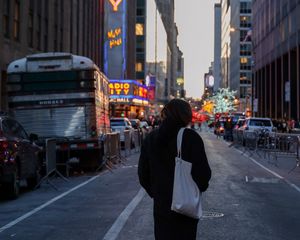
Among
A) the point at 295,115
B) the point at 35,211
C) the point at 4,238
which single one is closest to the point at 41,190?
the point at 35,211

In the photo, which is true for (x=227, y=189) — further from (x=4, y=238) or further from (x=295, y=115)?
(x=295, y=115)

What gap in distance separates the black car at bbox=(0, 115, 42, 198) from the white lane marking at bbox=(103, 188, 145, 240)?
2666 mm

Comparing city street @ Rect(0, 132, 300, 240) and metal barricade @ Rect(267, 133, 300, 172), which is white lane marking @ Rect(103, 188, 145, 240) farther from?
metal barricade @ Rect(267, 133, 300, 172)

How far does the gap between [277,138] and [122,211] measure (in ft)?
47.3

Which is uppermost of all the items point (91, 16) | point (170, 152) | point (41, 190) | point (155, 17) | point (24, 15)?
point (155, 17)

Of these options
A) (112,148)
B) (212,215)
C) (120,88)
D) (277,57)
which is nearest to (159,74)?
(120,88)

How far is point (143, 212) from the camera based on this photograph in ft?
34.4

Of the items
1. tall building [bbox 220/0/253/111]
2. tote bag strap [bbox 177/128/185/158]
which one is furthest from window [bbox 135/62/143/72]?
tote bag strap [bbox 177/128/185/158]

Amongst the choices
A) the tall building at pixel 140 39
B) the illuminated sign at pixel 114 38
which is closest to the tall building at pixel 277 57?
the illuminated sign at pixel 114 38

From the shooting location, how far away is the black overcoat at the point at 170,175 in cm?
445

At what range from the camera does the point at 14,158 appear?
1278 cm

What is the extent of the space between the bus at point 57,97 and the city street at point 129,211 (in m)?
2.25

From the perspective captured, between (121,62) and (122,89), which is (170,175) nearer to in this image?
(122,89)

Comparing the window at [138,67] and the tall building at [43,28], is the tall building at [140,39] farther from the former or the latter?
the tall building at [43,28]
